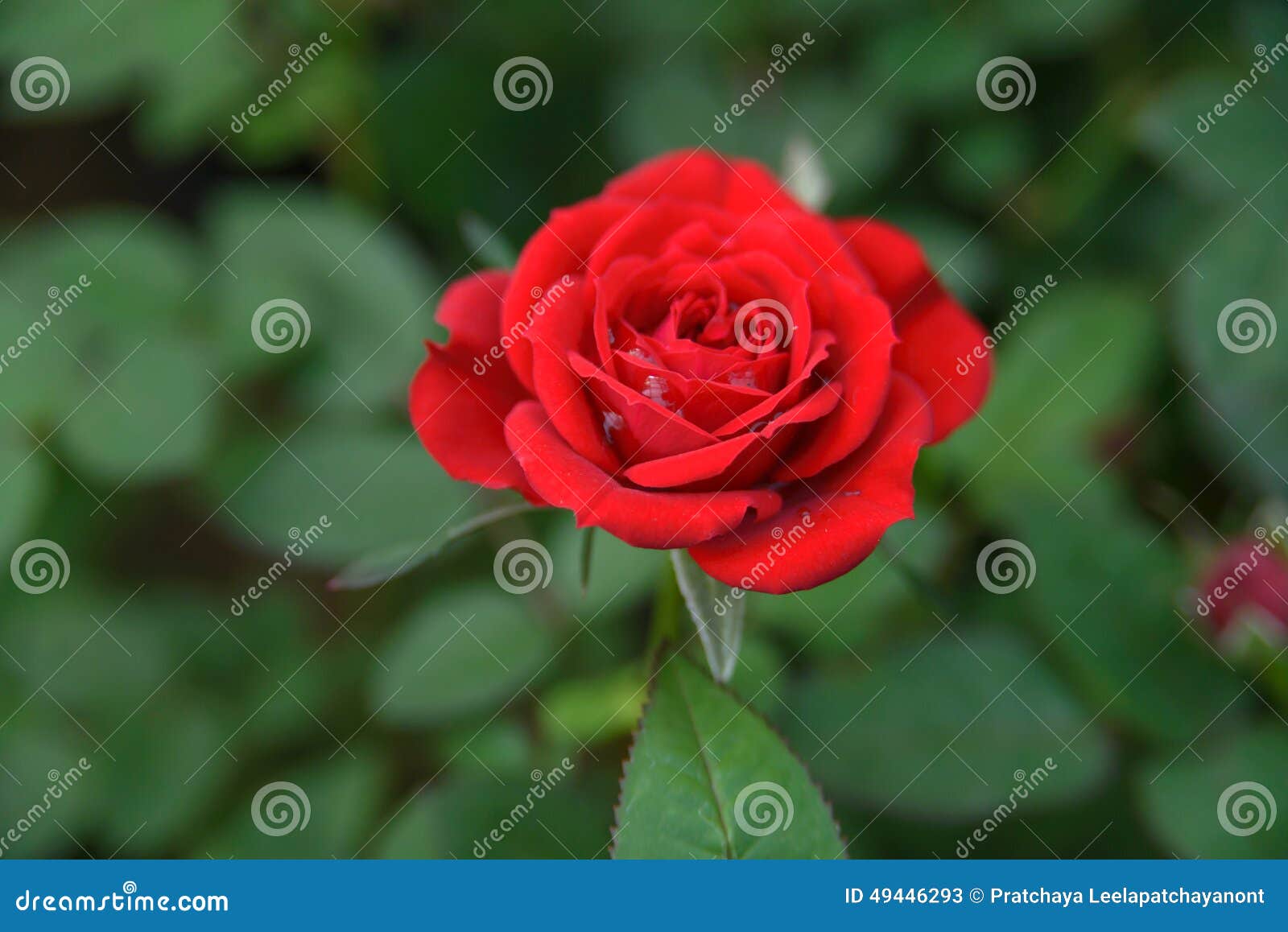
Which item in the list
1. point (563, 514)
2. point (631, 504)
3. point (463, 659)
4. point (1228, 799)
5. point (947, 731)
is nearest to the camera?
point (631, 504)

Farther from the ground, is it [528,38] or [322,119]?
[528,38]

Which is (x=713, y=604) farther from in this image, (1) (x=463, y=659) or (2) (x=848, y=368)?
(1) (x=463, y=659)

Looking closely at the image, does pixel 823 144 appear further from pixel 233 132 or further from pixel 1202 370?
pixel 233 132

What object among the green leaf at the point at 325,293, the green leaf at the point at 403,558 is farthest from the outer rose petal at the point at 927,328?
the green leaf at the point at 325,293

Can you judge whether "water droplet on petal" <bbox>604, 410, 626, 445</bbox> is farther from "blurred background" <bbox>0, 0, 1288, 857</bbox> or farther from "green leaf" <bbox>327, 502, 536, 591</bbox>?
"blurred background" <bbox>0, 0, 1288, 857</bbox>

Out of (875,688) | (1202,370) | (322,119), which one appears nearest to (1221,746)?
(875,688)

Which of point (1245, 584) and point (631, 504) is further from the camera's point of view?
point (1245, 584)

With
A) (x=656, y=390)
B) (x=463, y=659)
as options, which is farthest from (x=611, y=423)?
(x=463, y=659)

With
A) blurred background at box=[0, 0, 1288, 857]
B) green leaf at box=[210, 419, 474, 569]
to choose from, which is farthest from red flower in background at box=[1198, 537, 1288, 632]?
green leaf at box=[210, 419, 474, 569]
